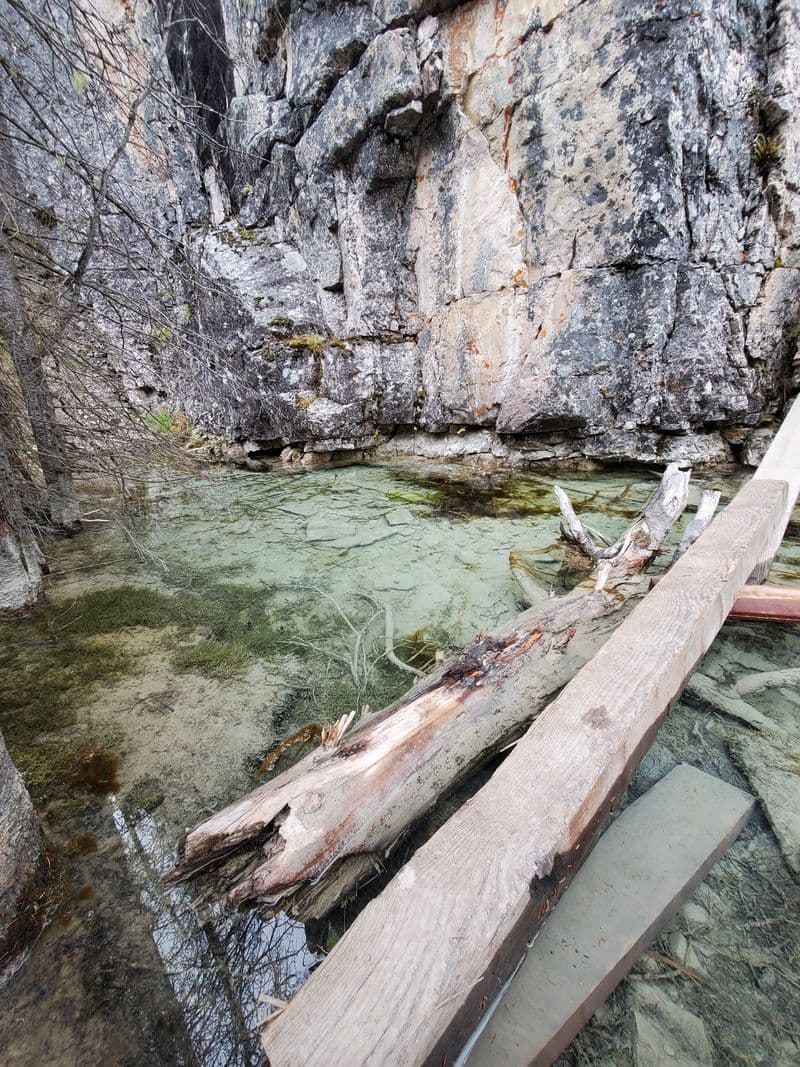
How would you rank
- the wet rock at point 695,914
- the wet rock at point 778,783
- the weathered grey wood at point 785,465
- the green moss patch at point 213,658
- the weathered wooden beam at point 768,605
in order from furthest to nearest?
the weathered grey wood at point 785,465, the green moss patch at point 213,658, the weathered wooden beam at point 768,605, the wet rock at point 778,783, the wet rock at point 695,914

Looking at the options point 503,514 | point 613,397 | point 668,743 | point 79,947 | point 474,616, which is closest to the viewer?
point 79,947

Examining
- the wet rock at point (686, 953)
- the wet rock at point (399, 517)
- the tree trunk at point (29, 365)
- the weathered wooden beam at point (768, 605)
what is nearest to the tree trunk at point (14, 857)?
the wet rock at point (686, 953)

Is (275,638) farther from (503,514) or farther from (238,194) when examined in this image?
(238,194)

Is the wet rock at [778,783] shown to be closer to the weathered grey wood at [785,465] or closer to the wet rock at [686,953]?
the wet rock at [686,953]

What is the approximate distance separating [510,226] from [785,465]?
20.3 ft

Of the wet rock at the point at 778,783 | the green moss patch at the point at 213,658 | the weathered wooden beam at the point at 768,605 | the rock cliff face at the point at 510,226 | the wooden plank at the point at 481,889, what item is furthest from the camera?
the rock cliff face at the point at 510,226

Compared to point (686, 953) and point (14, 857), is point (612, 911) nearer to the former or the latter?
point (686, 953)

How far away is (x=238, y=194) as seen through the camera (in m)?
9.52

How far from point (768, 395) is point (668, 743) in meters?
7.15

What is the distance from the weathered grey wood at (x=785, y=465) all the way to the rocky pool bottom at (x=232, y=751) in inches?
22.2

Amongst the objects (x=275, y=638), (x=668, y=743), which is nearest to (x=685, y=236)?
(x=668, y=743)

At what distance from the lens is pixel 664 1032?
1062mm

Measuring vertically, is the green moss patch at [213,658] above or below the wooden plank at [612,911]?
below

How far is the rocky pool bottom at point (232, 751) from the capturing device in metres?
1.13
